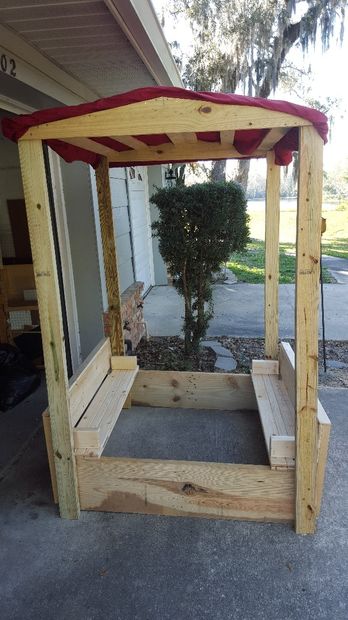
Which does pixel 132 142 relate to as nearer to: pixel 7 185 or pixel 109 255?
pixel 109 255

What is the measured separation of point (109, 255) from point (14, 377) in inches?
58.4

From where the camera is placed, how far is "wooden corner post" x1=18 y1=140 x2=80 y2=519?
209 cm

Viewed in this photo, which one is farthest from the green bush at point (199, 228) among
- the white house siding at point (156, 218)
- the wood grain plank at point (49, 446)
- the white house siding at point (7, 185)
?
the white house siding at point (156, 218)

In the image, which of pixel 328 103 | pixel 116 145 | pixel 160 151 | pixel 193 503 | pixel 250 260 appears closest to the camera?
pixel 193 503

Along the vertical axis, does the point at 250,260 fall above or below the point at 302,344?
below

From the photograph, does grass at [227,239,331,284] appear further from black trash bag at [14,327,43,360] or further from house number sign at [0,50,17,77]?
house number sign at [0,50,17,77]

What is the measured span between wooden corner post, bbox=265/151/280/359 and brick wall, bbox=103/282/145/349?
1.66 m

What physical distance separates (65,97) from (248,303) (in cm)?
426

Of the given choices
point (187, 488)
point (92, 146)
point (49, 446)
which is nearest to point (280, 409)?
point (187, 488)

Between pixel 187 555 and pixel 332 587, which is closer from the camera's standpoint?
pixel 332 587

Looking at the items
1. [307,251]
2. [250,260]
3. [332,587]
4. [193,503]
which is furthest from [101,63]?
[250,260]

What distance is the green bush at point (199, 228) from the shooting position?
404cm

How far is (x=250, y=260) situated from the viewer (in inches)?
465

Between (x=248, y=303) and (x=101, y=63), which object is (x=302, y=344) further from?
(x=248, y=303)
